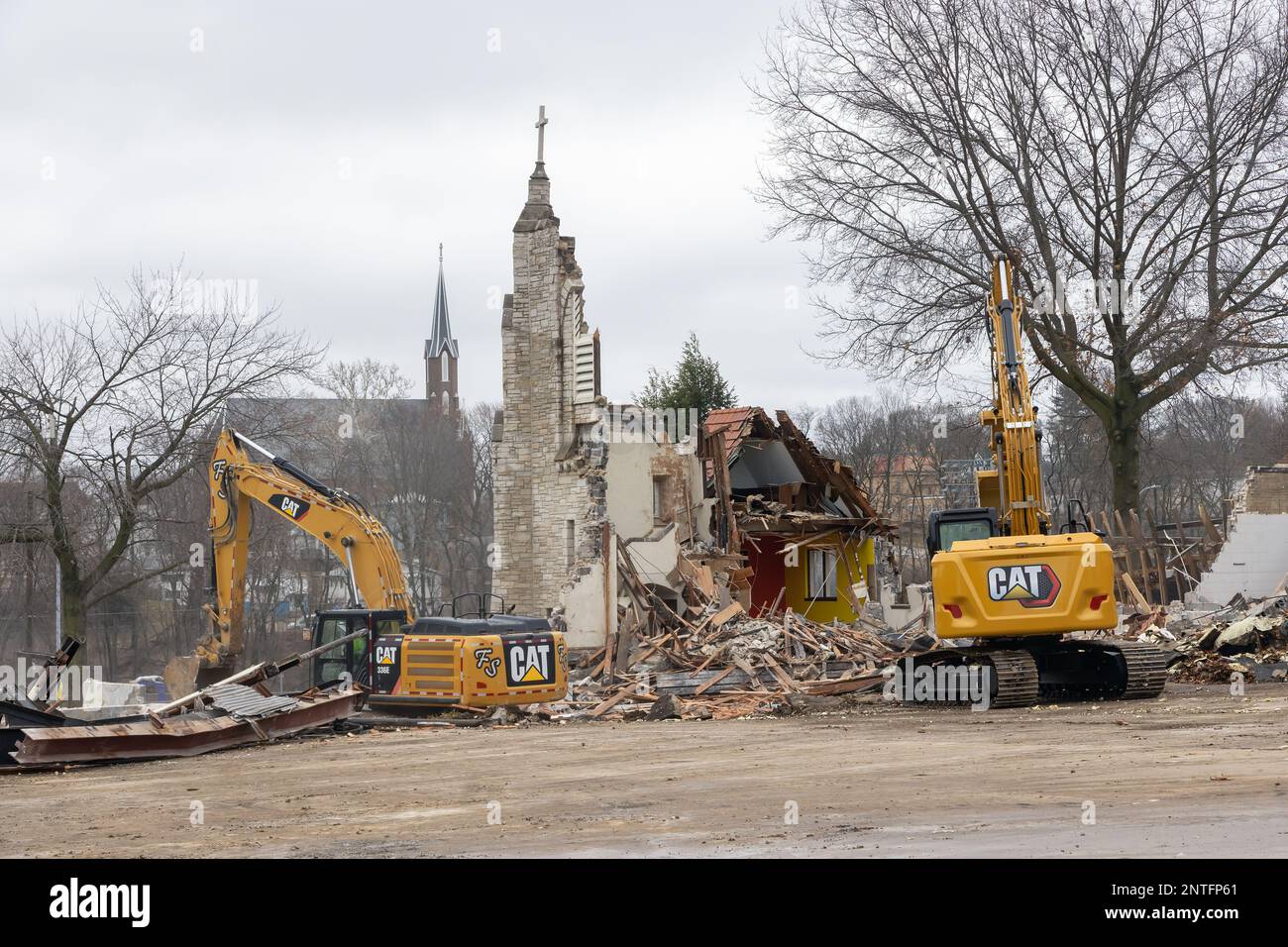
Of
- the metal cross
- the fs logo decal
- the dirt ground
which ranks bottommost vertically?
the dirt ground

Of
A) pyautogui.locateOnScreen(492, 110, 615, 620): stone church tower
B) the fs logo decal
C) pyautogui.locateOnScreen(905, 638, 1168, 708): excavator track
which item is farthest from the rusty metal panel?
pyautogui.locateOnScreen(492, 110, 615, 620): stone church tower

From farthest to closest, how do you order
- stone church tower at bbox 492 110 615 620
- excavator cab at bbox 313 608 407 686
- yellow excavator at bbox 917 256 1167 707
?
stone church tower at bbox 492 110 615 620, excavator cab at bbox 313 608 407 686, yellow excavator at bbox 917 256 1167 707

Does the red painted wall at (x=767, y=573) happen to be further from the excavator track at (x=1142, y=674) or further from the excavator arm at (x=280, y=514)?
the excavator track at (x=1142, y=674)

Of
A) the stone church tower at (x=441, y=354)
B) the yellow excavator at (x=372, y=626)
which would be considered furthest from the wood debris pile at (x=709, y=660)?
the stone church tower at (x=441, y=354)

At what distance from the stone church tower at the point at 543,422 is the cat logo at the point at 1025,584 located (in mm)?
12897

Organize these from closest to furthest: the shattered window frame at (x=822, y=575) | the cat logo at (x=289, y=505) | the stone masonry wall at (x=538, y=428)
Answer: the cat logo at (x=289, y=505) < the stone masonry wall at (x=538, y=428) < the shattered window frame at (x=822, y=575)

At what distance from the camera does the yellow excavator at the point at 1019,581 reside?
17.0m

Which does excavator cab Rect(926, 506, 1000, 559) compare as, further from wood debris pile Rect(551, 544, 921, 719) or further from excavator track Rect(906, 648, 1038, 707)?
wood debris pile Rect(551, 544, 921, 719)

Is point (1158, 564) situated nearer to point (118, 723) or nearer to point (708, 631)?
point (708, 631)

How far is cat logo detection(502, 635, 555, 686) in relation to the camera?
786 inches

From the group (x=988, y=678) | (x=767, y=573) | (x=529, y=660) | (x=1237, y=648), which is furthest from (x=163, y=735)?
(x=767, y=573)

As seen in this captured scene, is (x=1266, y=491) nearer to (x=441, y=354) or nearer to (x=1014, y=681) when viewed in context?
(x=1014, y=681)

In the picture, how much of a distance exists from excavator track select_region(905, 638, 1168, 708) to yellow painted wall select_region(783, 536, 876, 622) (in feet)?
60.6
